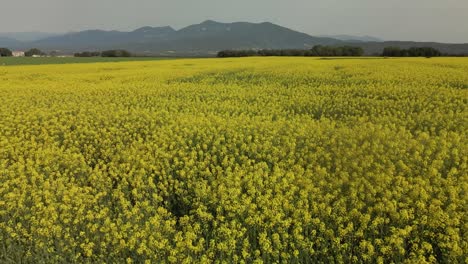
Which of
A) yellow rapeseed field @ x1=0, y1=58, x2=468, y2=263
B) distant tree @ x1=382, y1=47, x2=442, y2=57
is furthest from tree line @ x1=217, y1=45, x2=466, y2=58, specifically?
yellow rapeseed field @ x1=0, y1=58, x2=468, y2=263

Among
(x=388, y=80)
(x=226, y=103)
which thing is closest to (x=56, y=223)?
(x=226, y=103)

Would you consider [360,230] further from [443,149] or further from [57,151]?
[57,151]

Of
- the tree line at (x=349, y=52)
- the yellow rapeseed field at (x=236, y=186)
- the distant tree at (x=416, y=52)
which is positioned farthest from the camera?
the tree line at (x=349, y=52)

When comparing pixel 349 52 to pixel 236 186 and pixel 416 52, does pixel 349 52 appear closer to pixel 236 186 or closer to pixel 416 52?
pixel 416 52

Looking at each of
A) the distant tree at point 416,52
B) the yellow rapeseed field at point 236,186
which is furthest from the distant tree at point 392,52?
the yellow rapeseed field at point 236,186

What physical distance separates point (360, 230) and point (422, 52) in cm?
5680

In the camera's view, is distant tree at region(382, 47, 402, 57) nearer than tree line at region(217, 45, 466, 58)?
No

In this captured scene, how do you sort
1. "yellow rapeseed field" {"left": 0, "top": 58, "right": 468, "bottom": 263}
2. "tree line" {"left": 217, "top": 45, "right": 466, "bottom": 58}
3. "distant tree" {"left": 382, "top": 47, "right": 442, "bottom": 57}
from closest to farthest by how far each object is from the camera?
"yellow rapeseed field" {"left": 0, "top": 58, "right": 468, "bottom": 263} < "distant tree" {"left": 382, "top": 47, "right": 442, "bottom": 57} < "tree line" {"left": 217, "top": 45, "right": 466, "bottom": 58}

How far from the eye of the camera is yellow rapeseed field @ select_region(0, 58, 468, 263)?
4.85m

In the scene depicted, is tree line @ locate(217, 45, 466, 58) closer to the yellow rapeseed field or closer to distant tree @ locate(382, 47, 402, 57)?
distant tree @ locate(382, 47, 402, 57)

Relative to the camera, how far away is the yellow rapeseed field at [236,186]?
485cm

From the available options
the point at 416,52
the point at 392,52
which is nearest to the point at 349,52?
the point at 392,52

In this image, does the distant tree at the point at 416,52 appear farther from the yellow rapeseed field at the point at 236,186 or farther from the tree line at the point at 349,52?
the yellow rapeseed field at the point at 236,186

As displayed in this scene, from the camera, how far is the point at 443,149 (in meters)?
7.24
